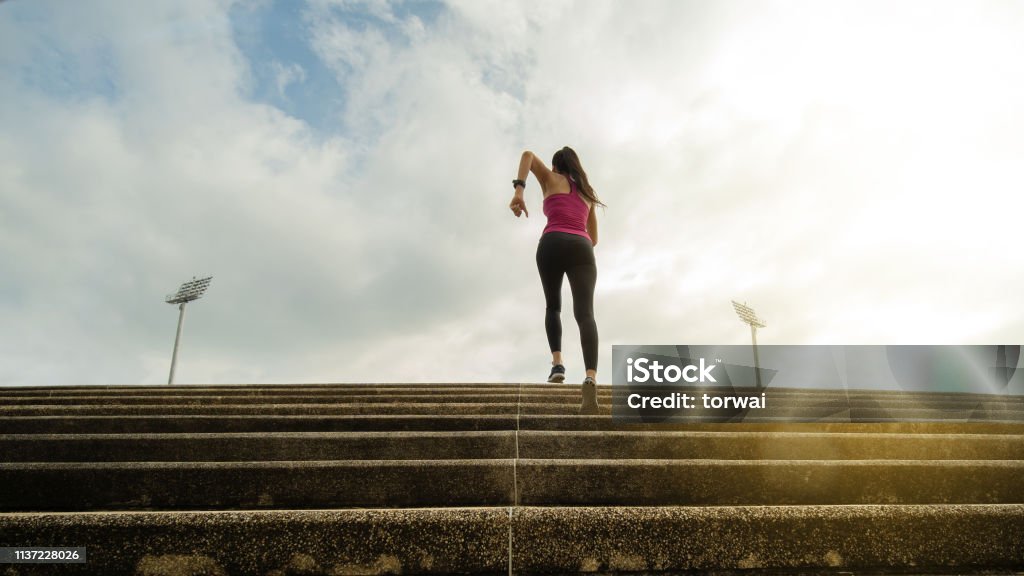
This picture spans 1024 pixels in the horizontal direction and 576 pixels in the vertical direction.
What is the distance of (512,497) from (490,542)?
49 centimetres

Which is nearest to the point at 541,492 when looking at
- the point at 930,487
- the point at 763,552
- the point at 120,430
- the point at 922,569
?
the point at 763,552

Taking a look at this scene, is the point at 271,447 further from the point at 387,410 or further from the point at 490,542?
the point at 490,542

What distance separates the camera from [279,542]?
170cm

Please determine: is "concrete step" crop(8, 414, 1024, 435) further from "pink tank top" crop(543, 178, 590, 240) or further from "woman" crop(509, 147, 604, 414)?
"pink tank top" crop(543, 178, 590, 240)

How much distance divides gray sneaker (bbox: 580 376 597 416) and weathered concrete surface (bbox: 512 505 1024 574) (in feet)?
4.16

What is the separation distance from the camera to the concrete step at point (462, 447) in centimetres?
270

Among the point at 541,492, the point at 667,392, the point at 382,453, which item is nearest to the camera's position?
the point at 541,492

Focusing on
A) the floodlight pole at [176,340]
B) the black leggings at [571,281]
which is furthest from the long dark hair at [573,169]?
the floodlight pole at [176,340]

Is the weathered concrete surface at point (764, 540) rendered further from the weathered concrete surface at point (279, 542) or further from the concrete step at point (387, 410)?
the concrete step at point (387, 410)

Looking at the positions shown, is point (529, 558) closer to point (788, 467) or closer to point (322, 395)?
point (788, 467)

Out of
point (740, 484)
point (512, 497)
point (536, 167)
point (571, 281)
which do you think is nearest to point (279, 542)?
point (512, 497)

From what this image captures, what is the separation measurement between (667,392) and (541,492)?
209cm

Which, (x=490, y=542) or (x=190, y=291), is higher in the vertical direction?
(x=190, y=291)

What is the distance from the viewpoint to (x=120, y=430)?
3287mm
